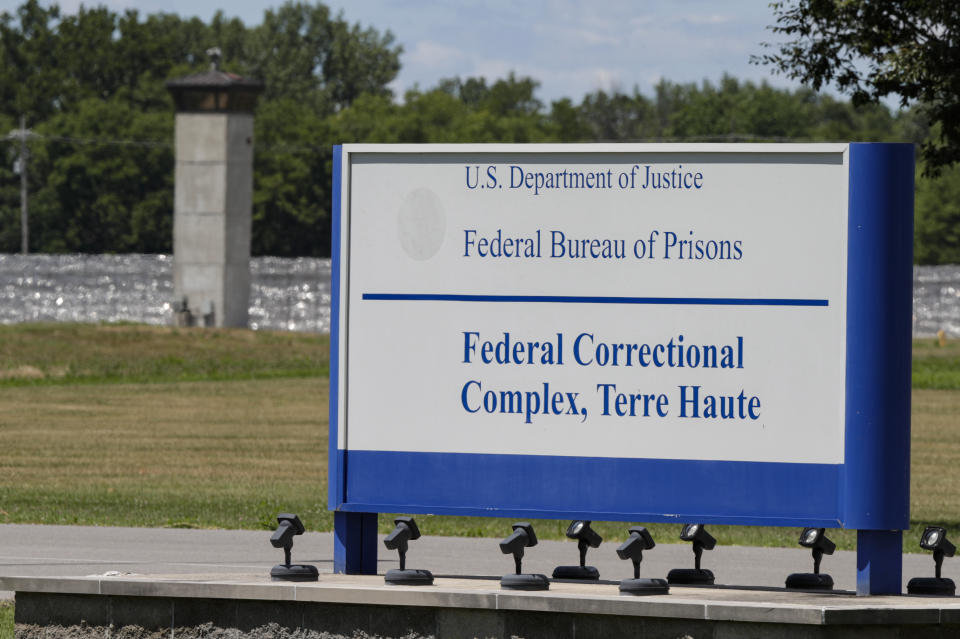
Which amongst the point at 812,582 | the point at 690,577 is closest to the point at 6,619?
the point at 690,577

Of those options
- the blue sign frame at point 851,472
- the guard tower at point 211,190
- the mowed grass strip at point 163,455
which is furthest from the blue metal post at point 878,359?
the guard tower at point 211,190

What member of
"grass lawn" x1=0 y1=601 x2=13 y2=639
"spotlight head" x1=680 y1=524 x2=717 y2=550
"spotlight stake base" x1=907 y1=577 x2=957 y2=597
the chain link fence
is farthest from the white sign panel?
the chain link fence

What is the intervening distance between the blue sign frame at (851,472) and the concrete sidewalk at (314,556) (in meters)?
3.95

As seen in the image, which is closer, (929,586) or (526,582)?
(526,582)

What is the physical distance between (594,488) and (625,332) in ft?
2.28

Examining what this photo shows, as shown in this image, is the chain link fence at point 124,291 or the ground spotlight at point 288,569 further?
the chain link fence at point 124,291

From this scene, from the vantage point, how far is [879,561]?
720cm

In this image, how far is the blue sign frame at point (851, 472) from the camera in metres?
7.14

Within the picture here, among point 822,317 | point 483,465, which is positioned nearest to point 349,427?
point 483,465

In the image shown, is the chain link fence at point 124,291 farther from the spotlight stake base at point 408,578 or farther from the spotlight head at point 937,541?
the spotlight head at point 937,541

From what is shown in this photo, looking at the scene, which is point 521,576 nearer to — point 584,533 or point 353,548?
point 584,533

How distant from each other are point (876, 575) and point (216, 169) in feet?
185

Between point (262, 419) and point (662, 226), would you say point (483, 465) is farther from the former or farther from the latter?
point (262, 419)

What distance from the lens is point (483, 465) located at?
300 inches
